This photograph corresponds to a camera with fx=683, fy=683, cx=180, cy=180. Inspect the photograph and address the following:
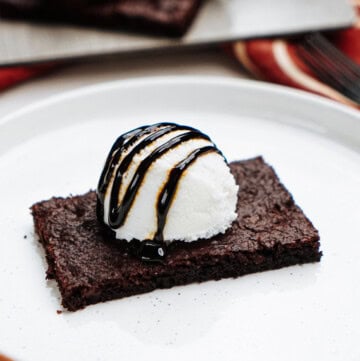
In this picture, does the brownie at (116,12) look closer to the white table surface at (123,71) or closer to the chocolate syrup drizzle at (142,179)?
the white table surface at (123,71)

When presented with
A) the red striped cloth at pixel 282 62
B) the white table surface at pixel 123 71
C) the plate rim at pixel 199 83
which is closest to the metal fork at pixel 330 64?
the red striped cloth at pixel 282 62

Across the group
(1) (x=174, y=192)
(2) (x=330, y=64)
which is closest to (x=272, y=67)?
(2) (x=330, y=64)

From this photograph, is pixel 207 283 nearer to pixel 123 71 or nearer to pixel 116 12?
pixel 123 71

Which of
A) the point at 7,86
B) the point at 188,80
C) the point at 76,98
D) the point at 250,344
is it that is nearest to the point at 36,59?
the point at 7,86

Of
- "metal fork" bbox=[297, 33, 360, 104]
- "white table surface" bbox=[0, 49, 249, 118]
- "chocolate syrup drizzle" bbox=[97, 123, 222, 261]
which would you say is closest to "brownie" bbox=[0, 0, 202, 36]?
"white table surface" bbox=[0, 49, 249, 118]

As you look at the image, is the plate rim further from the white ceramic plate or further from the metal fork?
the metal fork

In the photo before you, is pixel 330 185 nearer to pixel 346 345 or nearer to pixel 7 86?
pixel 346 345
